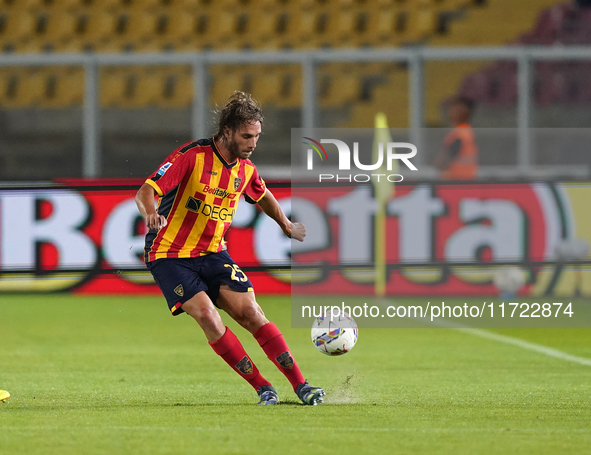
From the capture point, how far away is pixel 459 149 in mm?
11883

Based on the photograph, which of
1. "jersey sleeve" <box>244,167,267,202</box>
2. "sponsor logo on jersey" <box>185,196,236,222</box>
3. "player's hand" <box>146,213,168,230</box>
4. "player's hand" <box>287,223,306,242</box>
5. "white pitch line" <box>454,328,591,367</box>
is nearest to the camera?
"player's hand" <box>146,213,168,230</box>

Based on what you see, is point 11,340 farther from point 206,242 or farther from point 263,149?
point 263,149

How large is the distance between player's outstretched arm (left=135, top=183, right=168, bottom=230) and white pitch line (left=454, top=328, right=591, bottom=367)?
11.6 ft

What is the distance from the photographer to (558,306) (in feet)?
36.8

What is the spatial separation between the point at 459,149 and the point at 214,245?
6564 mm

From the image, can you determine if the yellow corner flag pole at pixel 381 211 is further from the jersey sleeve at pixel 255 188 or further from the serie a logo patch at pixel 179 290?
the serie a logo patch at pixel 179 290

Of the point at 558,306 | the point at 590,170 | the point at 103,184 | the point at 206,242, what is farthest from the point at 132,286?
the point at 206,242

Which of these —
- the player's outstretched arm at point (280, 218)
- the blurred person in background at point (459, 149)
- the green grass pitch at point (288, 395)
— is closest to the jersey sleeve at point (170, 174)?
the player's outstretched arm at point (280, 218)

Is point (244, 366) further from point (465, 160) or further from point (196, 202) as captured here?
point (465, 160)

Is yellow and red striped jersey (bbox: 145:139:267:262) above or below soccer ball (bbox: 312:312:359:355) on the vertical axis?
above

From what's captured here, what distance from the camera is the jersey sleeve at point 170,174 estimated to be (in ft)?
18.1

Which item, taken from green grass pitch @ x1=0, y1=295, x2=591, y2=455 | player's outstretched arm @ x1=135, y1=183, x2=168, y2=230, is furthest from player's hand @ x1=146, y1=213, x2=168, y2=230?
green grass pitch @ x1=0, y1=295, x2=591, y2=455

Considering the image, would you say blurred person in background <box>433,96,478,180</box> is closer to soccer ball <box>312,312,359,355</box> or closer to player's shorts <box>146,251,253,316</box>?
soccer ball <box>312,312,359,355</box>

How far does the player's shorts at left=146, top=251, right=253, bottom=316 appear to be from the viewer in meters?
5.58
